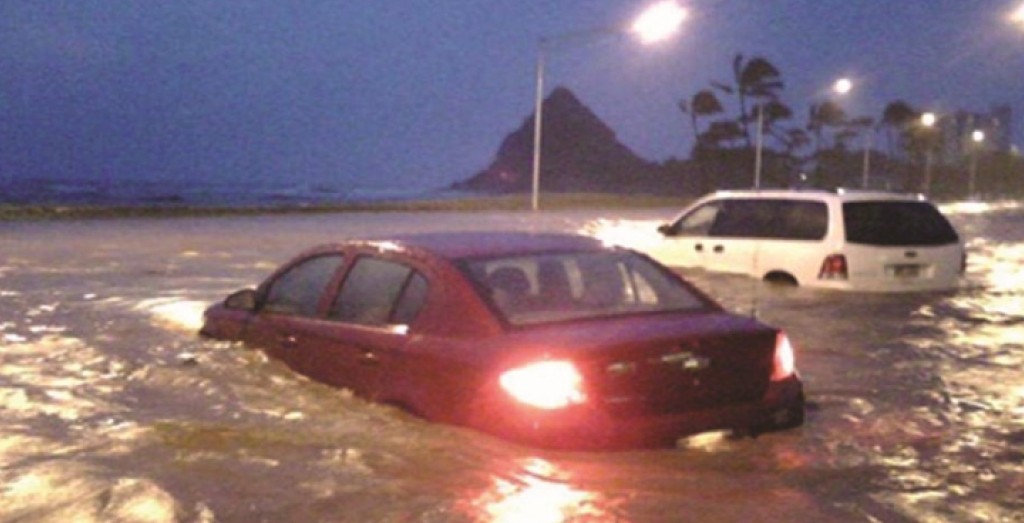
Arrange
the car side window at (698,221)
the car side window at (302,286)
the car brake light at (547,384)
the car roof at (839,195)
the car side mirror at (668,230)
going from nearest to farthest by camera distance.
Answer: the car brake light at (547,384) → the car side window at (302,286) → the car roof at (839,195) → the car side window at (698,221) → the car side mirror at (668,230)

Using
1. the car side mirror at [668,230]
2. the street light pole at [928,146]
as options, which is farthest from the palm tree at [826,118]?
the car side mirror at [668,230]

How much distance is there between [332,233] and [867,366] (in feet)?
75.5

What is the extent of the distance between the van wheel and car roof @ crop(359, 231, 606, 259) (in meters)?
8.20

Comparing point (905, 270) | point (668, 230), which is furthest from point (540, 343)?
point (668, 230)

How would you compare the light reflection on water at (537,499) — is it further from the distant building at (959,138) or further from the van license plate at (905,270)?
the distant building at (959,138)

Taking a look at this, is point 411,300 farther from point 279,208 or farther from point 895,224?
point 279,208

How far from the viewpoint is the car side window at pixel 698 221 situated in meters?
17.5

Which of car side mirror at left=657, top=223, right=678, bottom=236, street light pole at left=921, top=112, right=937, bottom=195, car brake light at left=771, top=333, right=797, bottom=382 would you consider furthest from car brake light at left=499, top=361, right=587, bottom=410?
street light pole at left=921, top=112, right=937, bottom=195

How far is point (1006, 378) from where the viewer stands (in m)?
10.5

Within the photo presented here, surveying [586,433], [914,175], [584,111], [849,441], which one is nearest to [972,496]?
[849,441]

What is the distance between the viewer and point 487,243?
7844 millimetres

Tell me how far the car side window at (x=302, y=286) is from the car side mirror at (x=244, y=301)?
9 centimetres

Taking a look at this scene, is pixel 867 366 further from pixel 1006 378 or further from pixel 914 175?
pixel 914 175

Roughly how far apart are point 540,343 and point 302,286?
2562 millimetres
